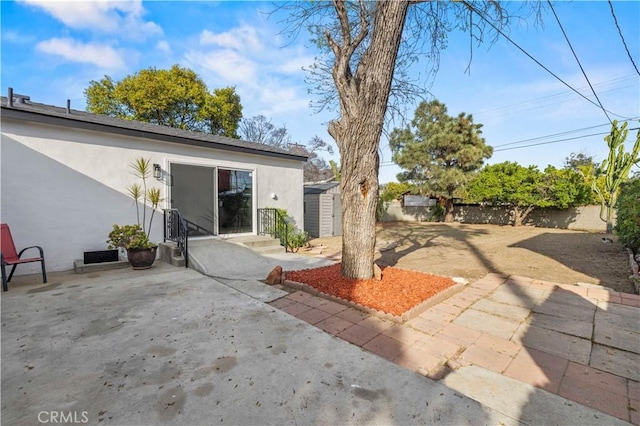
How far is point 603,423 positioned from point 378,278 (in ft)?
9.00

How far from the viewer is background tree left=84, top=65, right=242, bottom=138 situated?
15.6 m

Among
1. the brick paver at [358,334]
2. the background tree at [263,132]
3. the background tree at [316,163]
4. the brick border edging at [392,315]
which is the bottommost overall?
the brick paver at [358,334]

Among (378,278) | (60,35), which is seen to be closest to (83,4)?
(60,35)

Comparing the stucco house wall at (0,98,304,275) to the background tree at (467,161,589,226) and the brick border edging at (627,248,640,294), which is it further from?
the background tree at (467,161,589,226)

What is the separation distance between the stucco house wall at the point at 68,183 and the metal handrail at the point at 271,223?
251 centimetres

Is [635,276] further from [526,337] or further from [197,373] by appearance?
[197,373]

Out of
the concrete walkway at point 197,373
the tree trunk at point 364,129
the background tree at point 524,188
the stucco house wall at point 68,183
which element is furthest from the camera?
the background tree at point 524,188

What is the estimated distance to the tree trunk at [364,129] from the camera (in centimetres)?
388

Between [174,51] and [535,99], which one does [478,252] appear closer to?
[174,51]

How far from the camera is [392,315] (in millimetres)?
2982

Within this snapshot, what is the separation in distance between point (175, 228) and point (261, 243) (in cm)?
205

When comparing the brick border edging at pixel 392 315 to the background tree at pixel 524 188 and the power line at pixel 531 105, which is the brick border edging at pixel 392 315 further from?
the power line at pixel 531 105

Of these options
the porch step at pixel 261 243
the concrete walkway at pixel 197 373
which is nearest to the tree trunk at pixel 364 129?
the concrete walkway at pixel 197 373

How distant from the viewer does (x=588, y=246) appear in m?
7.93
